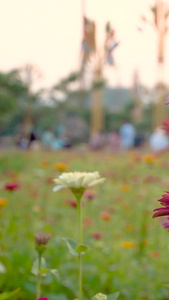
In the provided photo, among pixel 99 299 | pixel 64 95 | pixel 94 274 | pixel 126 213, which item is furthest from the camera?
pixel 64 95

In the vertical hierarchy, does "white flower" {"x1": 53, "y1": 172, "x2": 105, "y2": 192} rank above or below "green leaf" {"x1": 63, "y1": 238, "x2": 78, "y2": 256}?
above

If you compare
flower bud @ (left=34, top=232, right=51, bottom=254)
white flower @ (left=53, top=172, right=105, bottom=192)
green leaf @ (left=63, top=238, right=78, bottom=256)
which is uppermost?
white flower @ (left=53, top=172, right=105, bottom=192)

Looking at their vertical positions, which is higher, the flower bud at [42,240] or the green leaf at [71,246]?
the flower bud at [42,240]

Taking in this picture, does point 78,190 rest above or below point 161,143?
below

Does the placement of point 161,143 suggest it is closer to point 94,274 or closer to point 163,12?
point 94,274

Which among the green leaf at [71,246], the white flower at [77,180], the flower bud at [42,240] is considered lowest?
the green leaf at [71,246]

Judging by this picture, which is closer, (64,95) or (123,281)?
(123,281)

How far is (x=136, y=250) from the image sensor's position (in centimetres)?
209

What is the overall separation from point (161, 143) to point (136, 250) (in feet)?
23.6

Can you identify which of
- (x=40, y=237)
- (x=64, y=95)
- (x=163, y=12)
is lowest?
(x=40, y=237)

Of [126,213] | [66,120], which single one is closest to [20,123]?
[66,120]

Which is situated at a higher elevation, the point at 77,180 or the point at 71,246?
the point at 77,180

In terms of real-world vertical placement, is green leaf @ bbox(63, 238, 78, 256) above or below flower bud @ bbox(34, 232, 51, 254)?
below

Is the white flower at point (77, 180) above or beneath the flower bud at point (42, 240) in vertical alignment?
above
